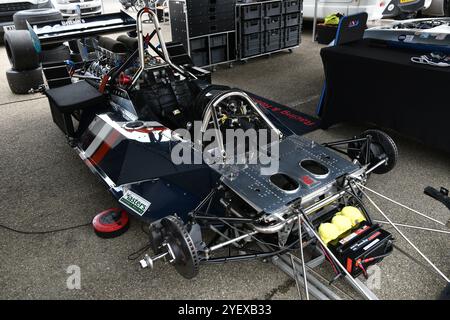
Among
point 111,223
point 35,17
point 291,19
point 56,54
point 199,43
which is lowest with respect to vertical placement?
point 111,223

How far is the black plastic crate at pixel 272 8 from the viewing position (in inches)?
270

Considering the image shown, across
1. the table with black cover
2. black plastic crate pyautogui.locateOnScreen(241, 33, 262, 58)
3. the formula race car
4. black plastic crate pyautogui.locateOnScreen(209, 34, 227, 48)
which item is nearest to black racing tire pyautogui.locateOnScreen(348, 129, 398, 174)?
the table with black cover

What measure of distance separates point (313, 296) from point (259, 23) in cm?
587

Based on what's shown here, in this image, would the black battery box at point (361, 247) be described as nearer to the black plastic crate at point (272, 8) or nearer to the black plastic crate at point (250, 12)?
the black plastic crate at point (250, 12)

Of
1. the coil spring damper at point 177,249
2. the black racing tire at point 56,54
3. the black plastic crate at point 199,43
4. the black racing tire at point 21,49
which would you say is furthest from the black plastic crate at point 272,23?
the coil spring damper at point 177,249

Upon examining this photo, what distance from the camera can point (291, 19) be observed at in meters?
7.41

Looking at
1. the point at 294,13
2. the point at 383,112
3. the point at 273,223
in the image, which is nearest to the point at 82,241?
the point at 273,223

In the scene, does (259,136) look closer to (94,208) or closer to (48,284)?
(94,208)

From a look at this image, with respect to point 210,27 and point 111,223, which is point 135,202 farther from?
point 210,27

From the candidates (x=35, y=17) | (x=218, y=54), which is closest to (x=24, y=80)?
(x=35, y=17)

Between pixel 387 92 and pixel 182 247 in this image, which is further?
pixel 387 92

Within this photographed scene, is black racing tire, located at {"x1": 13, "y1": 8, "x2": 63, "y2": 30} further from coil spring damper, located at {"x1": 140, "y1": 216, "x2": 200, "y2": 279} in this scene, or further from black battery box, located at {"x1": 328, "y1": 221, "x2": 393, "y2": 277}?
black battery box, located at {"x1": 328, "y1": 221, "x2": 393, "y2": 277}

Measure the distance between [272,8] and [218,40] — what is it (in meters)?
1.23

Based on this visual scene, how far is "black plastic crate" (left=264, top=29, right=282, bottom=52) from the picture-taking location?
7.21 metres
